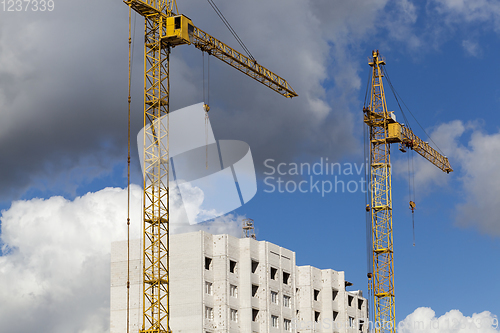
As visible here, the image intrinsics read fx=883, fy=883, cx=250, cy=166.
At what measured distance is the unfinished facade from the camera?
115875 millimetres

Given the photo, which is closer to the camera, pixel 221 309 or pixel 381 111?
pixel 221 309

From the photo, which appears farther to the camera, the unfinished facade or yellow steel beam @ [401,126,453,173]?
yellow steel beam @ [401,126,453,173]

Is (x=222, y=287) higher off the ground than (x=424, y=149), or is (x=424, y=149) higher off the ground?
(x=424, y=149)

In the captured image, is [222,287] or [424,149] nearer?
[222,287]

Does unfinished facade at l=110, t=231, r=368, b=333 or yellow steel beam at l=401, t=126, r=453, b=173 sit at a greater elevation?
yellow steel beam at l=401, t=126, r=453, b=173

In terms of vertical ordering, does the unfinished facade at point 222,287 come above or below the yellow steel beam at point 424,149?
below

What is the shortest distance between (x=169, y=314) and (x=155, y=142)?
73.4ft

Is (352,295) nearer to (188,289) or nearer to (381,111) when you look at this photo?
(381,111)

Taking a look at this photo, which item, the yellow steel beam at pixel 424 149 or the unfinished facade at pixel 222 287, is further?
the yellow steel beam at pixel 424 149

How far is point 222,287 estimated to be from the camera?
118500 millimetres

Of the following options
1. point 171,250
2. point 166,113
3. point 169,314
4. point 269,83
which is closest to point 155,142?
point 166,113

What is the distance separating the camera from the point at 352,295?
508ft

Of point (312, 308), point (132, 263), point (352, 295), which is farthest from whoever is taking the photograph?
point (352, 295)

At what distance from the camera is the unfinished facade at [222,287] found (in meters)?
116
